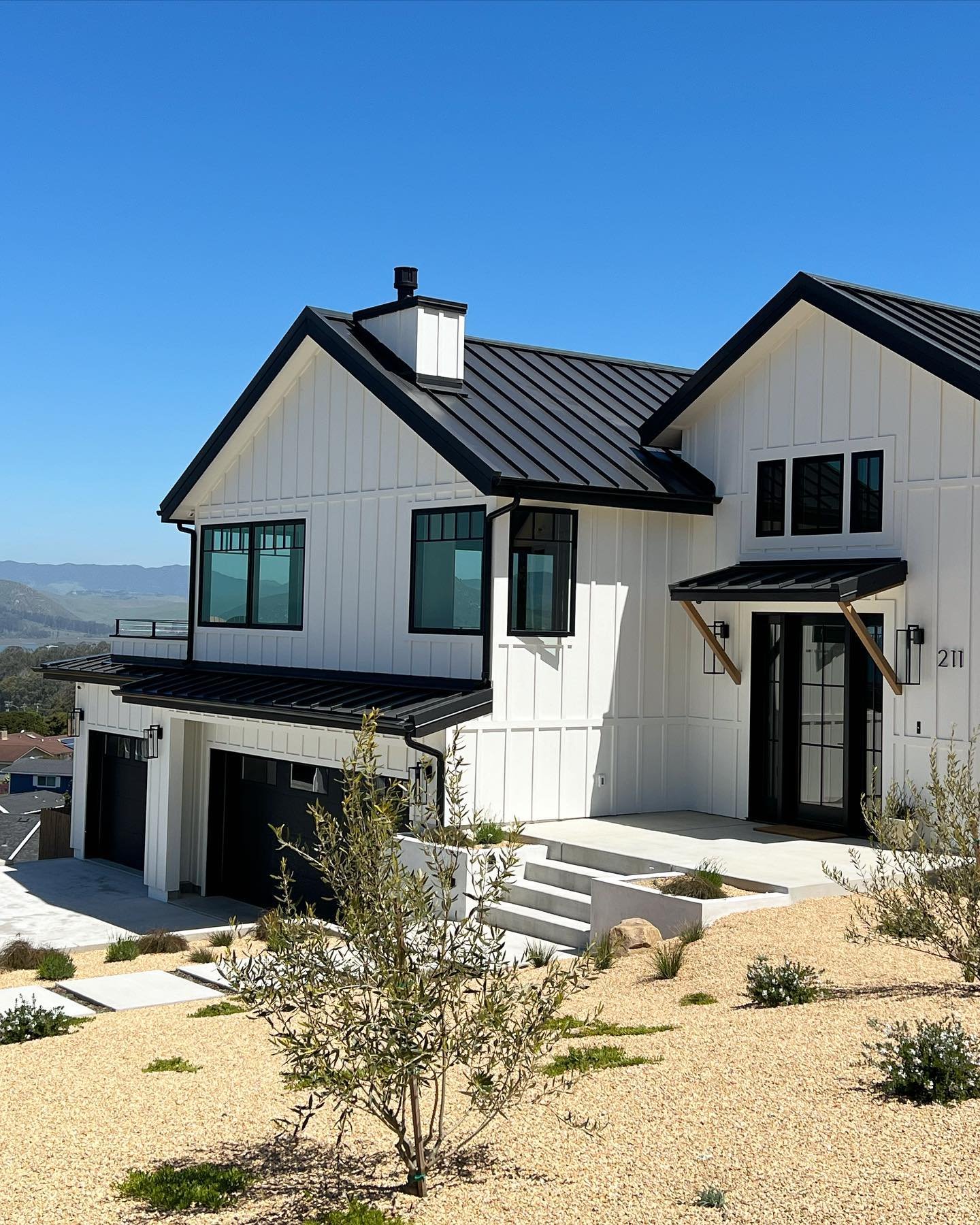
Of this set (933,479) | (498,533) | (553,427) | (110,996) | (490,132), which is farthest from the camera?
(490,132)

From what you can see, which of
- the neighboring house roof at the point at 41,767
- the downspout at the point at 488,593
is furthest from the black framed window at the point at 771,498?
the neighboring house roof at the point at 41,767

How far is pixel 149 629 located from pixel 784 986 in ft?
54.0

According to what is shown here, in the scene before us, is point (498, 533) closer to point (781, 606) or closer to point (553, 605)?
point (553, 605)

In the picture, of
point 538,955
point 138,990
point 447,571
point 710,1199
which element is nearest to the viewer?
point 710,1199

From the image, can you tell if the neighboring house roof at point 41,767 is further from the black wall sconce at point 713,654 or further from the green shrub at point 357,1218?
the green shrub at point 357,1218

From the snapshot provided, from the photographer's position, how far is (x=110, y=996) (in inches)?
462

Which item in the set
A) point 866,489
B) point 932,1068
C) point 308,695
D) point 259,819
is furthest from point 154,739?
point 932,1068

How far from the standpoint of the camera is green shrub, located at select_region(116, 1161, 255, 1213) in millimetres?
5992

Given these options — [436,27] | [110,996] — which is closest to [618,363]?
[436,27]

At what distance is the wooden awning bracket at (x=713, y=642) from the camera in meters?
16.2

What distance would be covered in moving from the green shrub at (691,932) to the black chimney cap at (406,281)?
976 centimetres

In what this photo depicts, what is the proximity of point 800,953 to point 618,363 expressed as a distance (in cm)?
1208

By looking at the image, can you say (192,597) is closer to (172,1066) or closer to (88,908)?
(88,908)

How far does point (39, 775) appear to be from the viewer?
212ft
